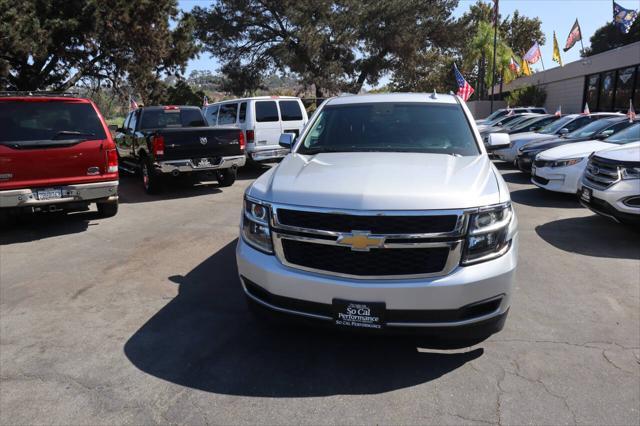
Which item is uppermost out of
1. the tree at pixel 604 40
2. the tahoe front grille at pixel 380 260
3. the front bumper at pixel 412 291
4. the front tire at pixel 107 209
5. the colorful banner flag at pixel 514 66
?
the tree at pixel 604 40

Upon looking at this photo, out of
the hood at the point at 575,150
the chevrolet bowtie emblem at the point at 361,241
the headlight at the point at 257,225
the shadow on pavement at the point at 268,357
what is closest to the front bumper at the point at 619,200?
the hood at the point at 575,150

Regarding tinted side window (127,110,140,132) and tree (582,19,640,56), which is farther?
tree (582,19,640,56)

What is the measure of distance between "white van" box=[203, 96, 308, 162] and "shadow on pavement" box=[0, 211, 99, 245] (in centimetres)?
512

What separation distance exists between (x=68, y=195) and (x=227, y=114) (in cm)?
799

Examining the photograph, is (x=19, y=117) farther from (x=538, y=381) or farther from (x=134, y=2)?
(x=134, y=2)

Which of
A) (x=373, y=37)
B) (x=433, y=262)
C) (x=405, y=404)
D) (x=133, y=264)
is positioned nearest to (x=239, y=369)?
(x=405, y=404)

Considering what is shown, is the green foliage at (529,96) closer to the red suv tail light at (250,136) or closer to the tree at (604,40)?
the tree at (604,40)

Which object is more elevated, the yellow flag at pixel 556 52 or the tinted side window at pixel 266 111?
the yellow flag at pixel 556 52

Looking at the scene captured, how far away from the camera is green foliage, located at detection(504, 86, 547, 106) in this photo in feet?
114

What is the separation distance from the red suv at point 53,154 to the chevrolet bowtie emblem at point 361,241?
5480mm

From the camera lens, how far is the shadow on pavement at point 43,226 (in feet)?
23.6

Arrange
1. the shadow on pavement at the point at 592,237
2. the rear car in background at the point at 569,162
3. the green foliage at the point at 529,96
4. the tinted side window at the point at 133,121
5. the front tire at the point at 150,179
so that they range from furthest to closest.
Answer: the green foliage at the point at 529,96 → the tinted side window at the point at 133,121 → the front tire at the point at 150,179 → the rear car in background at the point at 569,162 → the shadow on pavement at the point at 592,237

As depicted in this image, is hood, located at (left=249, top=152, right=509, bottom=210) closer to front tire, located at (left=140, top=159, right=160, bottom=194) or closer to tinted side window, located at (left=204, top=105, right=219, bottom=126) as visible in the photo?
front tire, located at (left=140, top=159, right=160, bottom=194)

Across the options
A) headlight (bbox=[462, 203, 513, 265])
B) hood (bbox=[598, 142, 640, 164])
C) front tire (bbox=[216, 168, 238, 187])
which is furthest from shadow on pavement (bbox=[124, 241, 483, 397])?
front tire (bbox=[216, 168, 238, 187])
